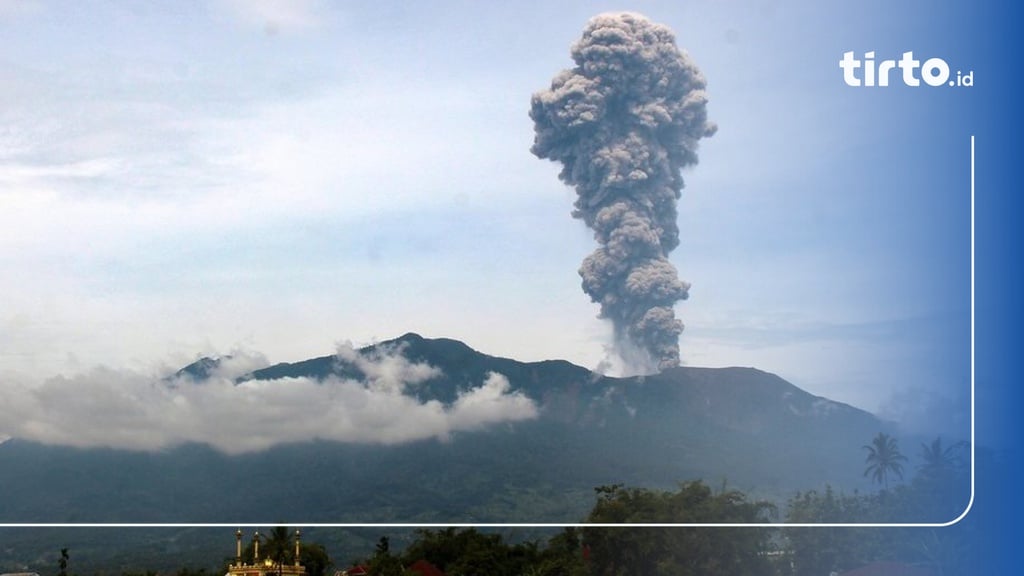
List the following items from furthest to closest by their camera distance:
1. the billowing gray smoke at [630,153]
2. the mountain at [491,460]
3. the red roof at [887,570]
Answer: the red roof at [887,570] < the mountain at [491,460] < the billowing gray smoke at [630,153]

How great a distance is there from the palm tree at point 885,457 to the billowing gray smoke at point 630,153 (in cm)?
133

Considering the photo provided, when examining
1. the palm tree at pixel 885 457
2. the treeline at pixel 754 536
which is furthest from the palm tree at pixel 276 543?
the palm tree at pixel 885 457

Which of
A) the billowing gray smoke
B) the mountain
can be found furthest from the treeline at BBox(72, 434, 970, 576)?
the billowing gray smoke

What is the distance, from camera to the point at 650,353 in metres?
12.0

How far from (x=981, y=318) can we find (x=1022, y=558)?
124 cm

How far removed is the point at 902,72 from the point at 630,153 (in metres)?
3.88

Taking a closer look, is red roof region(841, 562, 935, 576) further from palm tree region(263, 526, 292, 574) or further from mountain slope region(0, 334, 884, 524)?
palm tree region(263, 526, 292, 574)

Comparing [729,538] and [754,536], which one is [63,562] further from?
[754,536]

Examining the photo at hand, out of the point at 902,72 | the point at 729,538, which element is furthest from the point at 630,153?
the point at 902,72

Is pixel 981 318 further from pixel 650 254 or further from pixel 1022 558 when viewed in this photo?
pixel 650 254

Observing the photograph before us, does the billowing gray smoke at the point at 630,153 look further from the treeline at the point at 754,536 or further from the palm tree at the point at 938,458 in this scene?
the palm tree at the point at 938,458

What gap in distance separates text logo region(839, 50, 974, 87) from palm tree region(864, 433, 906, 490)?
2.11m

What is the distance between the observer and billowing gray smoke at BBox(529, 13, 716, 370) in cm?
1116

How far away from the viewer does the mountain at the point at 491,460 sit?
11.4 metres
